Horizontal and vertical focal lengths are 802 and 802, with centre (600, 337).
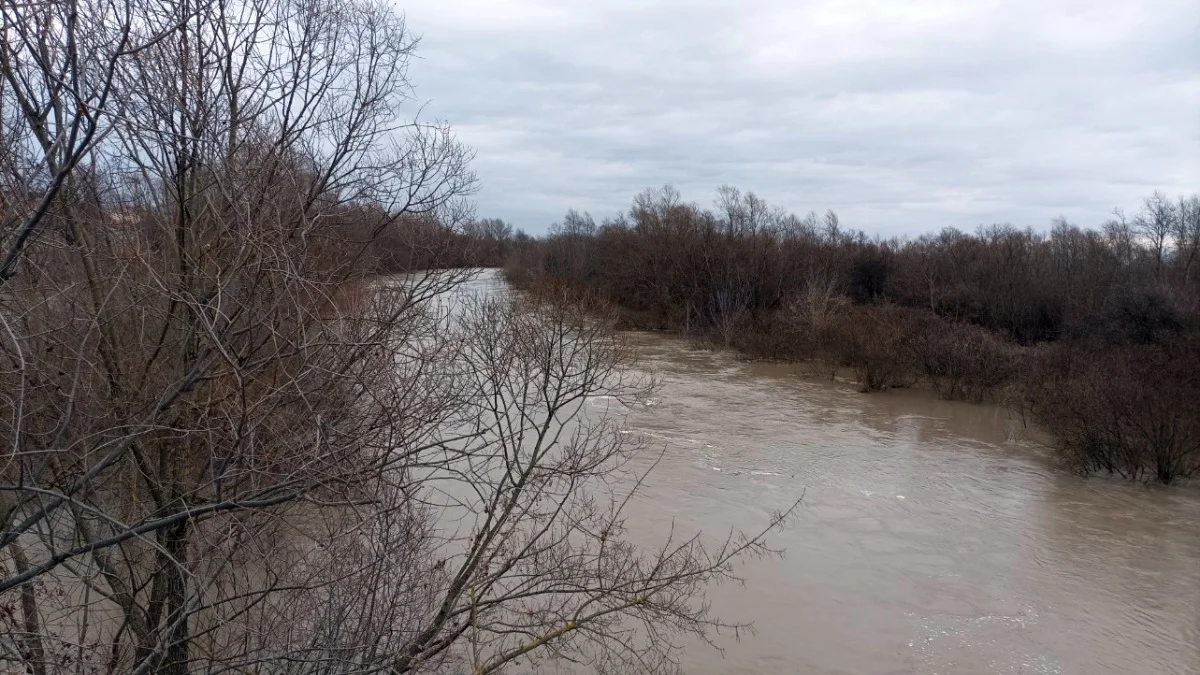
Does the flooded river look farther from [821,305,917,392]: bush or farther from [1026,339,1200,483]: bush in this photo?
[821,305,917,392]: bush

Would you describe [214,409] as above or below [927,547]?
above

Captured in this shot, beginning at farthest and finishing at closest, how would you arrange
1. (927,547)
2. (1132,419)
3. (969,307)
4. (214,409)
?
1. (969,307)
2. (1132,419)
3. (927,547)
4. (214,409)

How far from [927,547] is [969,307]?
22.4 m

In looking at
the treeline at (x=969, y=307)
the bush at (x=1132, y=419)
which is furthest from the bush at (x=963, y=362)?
the bush at (x=1132, y=419)

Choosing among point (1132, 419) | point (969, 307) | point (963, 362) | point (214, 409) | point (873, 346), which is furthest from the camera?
point (969, 307)

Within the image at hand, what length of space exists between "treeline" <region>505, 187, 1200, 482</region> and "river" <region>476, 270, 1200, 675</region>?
1.26 m

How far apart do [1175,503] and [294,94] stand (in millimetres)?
14585

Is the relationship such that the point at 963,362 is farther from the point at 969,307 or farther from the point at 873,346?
the point at 969,307

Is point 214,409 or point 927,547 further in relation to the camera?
point 927,547

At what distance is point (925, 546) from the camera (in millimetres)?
11297

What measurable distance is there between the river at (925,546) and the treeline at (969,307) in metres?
1.26

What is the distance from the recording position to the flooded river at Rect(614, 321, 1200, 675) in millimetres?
8555

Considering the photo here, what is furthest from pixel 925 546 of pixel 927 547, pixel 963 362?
pixel 963 362

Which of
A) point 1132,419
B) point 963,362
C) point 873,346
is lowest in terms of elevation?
point 1132,419
